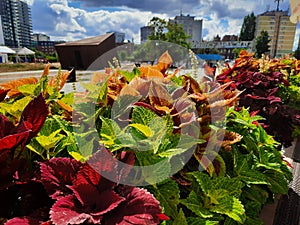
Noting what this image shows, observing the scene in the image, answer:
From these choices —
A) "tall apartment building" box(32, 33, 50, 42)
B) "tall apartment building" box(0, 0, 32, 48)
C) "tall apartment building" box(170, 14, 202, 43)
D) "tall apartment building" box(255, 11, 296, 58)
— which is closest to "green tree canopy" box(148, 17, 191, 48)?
"tall apartment building" box(170, 14, 202, 43)

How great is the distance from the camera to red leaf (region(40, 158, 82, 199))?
1.70 feet

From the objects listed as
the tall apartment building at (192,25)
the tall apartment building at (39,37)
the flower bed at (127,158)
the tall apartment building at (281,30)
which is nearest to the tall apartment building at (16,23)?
the tall apartment building at (39,37)

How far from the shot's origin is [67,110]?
83cm

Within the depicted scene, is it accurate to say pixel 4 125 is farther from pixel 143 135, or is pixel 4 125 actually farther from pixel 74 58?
pixel 74 58

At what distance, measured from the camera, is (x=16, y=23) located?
2731 inches

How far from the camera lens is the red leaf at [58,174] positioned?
1.70 ft

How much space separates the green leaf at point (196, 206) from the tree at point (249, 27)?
185 feet

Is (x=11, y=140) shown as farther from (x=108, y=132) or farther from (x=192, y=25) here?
(x=192, y=25)

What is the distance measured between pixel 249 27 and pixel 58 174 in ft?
190

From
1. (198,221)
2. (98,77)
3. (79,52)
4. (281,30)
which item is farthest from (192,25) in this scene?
(198,221)

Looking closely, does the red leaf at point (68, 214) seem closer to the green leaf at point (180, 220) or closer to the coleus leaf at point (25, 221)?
the coleus leaf at point (25, 221)

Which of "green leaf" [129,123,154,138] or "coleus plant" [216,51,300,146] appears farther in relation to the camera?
"coleus plant" [216,51,300,146]

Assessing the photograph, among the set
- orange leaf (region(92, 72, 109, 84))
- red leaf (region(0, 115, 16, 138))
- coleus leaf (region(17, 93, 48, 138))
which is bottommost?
red leaf (region(0, 115, 16, 138))

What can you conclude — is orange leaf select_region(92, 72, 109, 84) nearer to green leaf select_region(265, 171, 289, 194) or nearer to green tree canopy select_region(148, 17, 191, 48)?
green leaf select_region(265, 171, 289, 194)
